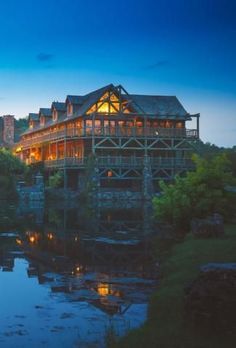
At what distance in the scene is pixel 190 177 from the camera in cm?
2719

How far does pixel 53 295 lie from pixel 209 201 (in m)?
14.1


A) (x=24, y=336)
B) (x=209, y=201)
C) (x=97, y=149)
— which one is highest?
(x=97, y=149)

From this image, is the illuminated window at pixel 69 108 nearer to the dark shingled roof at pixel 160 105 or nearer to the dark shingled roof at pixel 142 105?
the dark shingled roof at pixel 142 105

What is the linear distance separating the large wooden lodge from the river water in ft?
95.7

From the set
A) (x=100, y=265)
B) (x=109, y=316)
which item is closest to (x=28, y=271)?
(x=100, y=265)

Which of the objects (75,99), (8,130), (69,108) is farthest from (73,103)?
(8,130)

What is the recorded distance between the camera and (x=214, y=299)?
10.5 meters

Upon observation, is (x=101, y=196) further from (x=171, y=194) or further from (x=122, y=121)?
(x=171, y=194)

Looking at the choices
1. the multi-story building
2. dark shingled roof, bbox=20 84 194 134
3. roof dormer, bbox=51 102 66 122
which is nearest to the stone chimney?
the multi-story building

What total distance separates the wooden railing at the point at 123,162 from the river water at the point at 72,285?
27663mm

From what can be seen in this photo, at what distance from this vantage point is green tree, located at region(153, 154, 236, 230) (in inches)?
1015

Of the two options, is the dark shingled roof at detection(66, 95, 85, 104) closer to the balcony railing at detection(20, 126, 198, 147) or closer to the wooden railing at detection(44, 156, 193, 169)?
the balcony railing at detection(20, 126, 198, 147)

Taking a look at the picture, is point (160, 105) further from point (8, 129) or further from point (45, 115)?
point (8, 129)

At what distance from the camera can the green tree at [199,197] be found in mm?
25781
